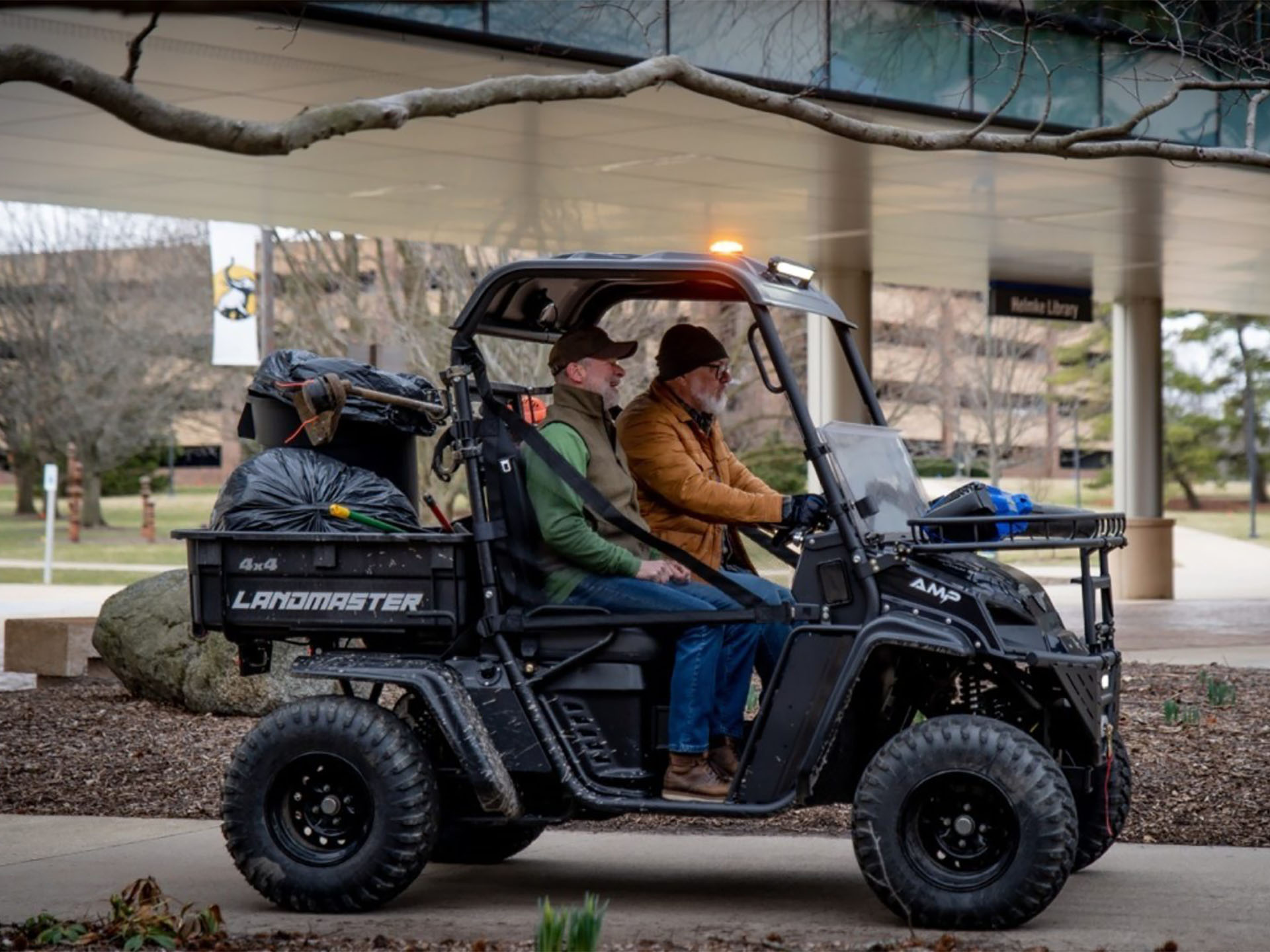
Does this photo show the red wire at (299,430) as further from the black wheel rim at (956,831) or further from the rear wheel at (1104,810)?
the rear wheel at (1104,810)

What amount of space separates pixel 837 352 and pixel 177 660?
34.0 ft

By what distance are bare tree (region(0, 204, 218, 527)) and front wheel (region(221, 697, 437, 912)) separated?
45.1 meters

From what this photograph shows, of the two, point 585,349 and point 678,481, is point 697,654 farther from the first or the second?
point 585,349

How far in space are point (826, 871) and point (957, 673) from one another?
3.59ft

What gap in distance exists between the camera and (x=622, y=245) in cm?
2033

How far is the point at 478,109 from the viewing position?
6.86m

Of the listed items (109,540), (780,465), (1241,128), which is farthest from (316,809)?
(109,540)

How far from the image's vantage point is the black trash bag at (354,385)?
21.5 feet

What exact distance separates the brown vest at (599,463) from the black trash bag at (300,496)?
0.66m

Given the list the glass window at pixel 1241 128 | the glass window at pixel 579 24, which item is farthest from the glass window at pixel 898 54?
the glass window at pixel 1241 128

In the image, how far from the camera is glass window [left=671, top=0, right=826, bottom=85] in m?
12.0

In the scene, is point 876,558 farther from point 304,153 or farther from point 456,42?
point 304,153

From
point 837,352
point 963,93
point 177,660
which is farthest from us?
point 837,352

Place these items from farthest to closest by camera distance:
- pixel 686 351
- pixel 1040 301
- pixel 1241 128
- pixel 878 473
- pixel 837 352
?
1. pixel 1040 301
2. pixel 837 352
3. pixel 1241 128
4. pixel 686 351
5. pixel 878 473
